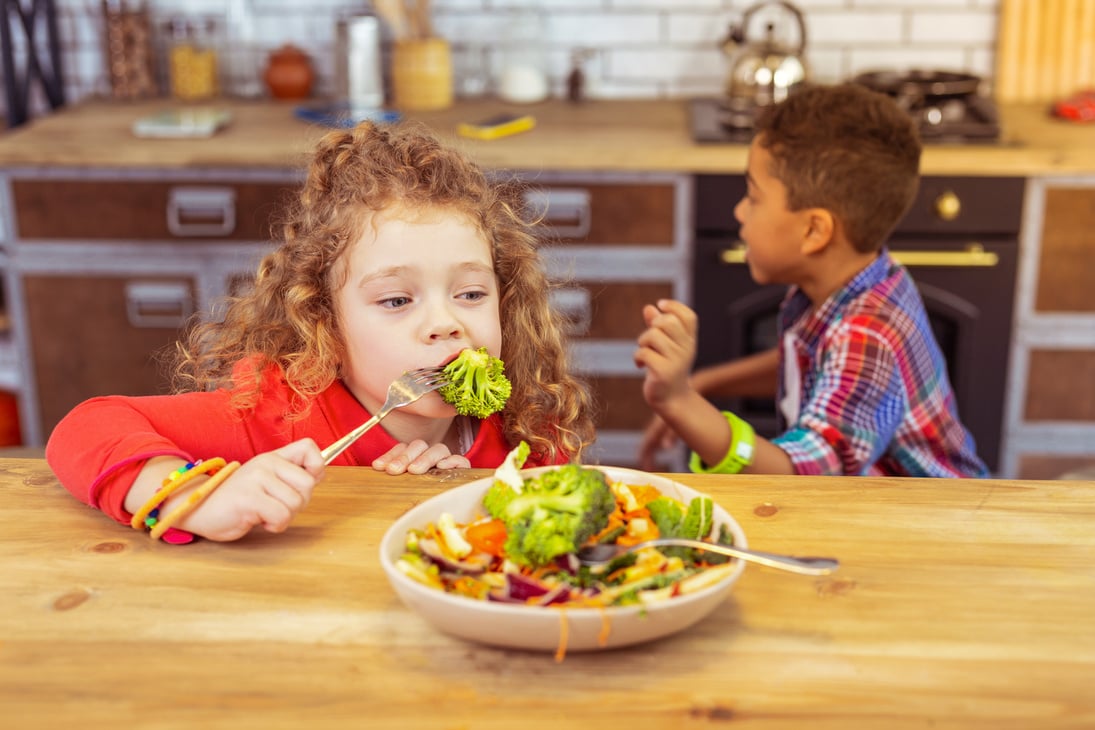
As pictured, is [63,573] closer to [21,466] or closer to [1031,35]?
[21,466]

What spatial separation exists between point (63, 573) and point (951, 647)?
74 centimetres

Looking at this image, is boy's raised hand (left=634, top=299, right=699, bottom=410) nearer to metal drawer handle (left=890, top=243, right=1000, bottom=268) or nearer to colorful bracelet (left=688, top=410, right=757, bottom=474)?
colorful bracelet (left=688, top=410, right=757, bottom=474)

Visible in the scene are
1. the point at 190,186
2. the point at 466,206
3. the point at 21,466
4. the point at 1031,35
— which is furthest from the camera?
the point at 1031,35

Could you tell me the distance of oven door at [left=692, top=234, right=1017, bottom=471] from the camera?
3.04 m

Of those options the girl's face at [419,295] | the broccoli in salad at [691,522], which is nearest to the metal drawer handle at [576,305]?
the girl's face at [419,295]

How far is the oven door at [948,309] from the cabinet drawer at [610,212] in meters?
0.12

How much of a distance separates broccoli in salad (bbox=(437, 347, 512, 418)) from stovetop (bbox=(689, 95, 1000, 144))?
5.74 feet

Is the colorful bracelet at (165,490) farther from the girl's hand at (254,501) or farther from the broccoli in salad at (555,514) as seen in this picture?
the broccoli in salad at (555,514)

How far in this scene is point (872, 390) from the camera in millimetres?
1943

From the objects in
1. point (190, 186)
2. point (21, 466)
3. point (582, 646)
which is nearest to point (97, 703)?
point (582, 646)

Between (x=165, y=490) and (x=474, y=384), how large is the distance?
0.38 meters

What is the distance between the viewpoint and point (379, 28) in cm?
367

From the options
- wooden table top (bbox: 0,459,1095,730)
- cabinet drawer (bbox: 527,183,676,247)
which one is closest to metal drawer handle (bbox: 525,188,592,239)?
cabinet drawer (bbox: 527,183,676,247)

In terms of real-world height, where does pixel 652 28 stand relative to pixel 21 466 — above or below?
above
